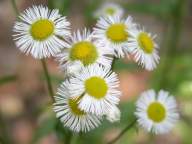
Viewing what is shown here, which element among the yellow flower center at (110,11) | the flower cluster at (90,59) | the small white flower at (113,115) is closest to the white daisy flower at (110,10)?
the yellow flower center at (110,11)

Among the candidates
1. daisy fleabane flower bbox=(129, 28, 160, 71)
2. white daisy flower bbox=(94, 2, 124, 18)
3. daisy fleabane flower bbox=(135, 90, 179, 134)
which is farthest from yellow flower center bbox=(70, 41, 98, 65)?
white daisy flower bbox=(94, 2, 124, 18)

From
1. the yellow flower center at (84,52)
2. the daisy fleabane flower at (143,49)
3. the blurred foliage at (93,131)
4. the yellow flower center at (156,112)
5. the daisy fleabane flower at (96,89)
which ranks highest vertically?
the daisy fleabane flower at (143,49)

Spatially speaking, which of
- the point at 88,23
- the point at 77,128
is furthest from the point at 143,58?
the point at 88,23

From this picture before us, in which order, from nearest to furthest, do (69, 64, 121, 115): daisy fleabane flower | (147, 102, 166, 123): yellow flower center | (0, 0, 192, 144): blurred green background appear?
(69, 64, 121, 115): daisy fleabane flower, (147, 102, 166, 123): yellow flower center, (0, 0, 192, 144): blurred green background

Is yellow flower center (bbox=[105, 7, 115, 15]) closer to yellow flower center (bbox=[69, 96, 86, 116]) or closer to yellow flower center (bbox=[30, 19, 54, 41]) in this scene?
yellow flower center (bbox=[30, 19, 54, 41])

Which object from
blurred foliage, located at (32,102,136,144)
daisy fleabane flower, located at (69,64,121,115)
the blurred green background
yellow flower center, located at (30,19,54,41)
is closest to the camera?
daisy fleabane flower, located at (69,64,121,115)

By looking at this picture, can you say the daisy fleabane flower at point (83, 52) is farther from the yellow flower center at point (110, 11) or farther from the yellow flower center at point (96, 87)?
the yellow flower center at point (110, 11)
